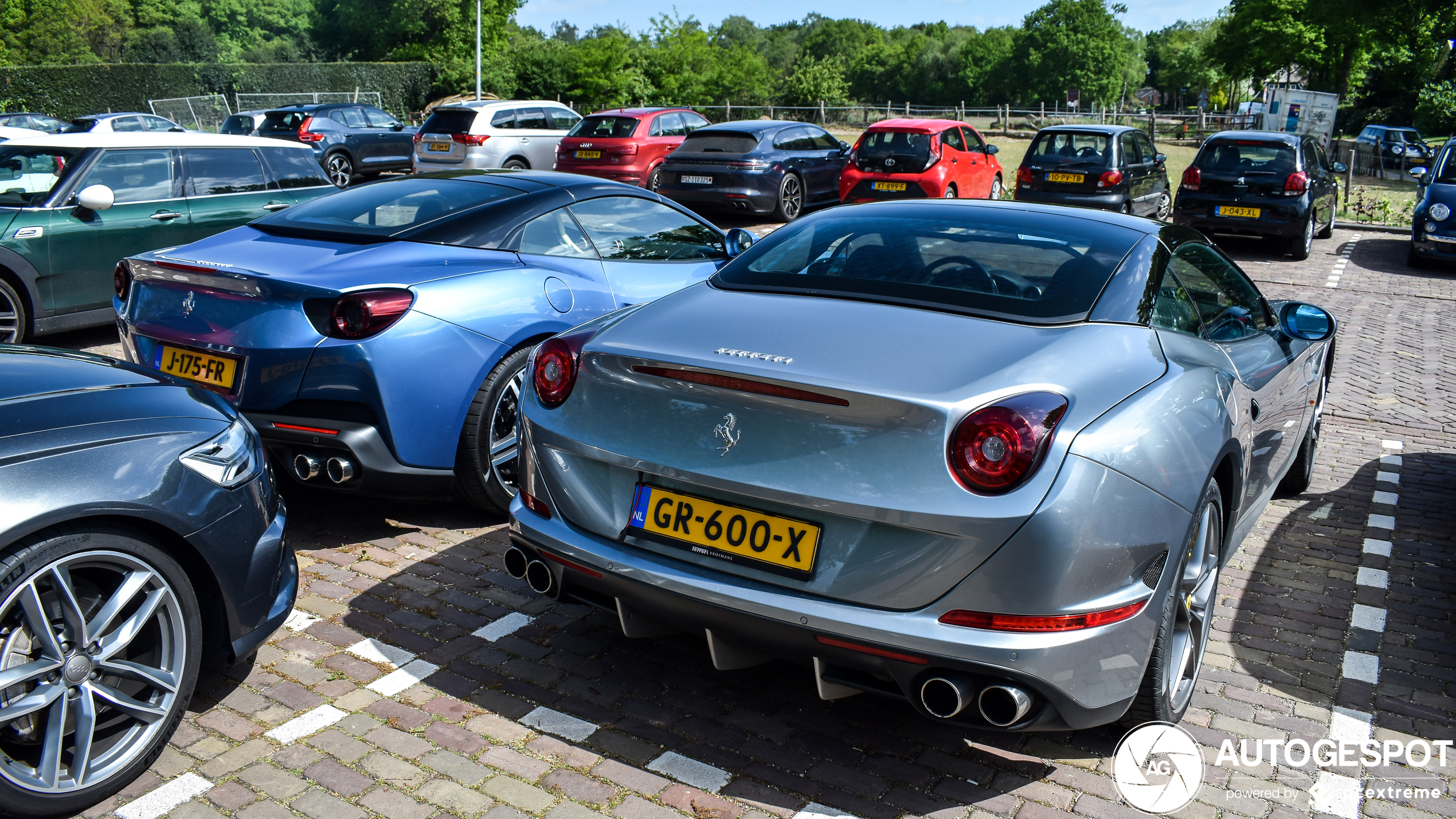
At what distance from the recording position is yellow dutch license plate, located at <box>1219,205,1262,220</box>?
1410 centimetres

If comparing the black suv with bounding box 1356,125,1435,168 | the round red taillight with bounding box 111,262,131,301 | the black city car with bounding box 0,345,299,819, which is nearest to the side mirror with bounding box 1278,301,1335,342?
the black city car with bounding box 0,345,299,819

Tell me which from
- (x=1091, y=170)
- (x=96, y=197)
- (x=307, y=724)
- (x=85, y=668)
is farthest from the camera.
→ (x=1091, y=170)

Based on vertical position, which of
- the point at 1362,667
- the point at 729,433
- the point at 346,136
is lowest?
the point at 1362,667

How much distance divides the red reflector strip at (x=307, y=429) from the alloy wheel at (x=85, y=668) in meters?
1.33

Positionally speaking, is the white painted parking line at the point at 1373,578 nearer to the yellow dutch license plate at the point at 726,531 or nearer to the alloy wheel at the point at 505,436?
the yellow dutch license plate at the point at 726,531

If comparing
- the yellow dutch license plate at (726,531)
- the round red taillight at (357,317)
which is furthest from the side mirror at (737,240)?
the yellow dutch license plate at (726,531)

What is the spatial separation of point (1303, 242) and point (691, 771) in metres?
14.2

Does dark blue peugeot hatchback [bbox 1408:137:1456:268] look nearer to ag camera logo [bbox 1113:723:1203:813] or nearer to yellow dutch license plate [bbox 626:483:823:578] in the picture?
ag camera logo [bbox 1113:723:1203:813]

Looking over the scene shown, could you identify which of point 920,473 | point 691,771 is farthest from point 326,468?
point 920,473

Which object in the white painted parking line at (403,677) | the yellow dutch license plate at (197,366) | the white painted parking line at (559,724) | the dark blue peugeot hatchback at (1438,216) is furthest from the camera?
the dark blue peugeot hatchback at (1438,216)

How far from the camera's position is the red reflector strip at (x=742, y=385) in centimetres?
260

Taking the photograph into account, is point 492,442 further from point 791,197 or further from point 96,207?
point 791,197

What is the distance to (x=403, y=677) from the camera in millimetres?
3385

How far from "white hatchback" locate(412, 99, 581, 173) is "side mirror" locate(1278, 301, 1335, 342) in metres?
15.3
